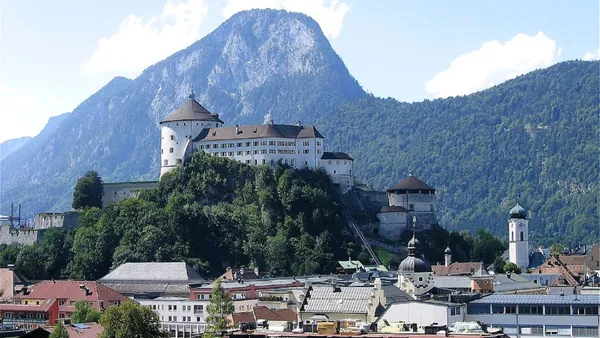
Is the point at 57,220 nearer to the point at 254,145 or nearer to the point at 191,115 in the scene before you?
the point at 191,115

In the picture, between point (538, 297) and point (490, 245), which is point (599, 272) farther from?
point (538, 297)

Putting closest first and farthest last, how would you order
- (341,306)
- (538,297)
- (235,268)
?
1. (538,297)
2. (341,306)
3. (235,268)

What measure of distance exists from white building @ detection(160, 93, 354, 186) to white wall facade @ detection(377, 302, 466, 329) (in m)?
76.0

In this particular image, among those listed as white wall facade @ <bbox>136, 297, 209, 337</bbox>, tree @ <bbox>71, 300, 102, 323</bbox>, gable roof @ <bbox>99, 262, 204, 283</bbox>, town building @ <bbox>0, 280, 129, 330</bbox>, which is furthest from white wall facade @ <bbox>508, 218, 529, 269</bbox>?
tree @ <bbox>71, 300, 102, 323</bbox>

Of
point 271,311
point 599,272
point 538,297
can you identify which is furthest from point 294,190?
→ point 538,297

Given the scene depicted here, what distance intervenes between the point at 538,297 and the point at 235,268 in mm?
63092

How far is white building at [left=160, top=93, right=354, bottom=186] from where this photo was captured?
147625mm

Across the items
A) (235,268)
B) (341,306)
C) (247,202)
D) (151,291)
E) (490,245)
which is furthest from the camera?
(490,245)

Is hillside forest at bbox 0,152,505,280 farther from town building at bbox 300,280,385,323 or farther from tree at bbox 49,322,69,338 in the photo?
tree at bbox 49,322,69,338

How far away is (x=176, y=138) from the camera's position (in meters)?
152

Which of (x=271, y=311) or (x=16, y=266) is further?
(x=16, y=266)

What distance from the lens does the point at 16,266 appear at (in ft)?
451

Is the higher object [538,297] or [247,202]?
[247,202]

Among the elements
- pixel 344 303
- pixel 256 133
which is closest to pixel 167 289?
pixel 344 303
